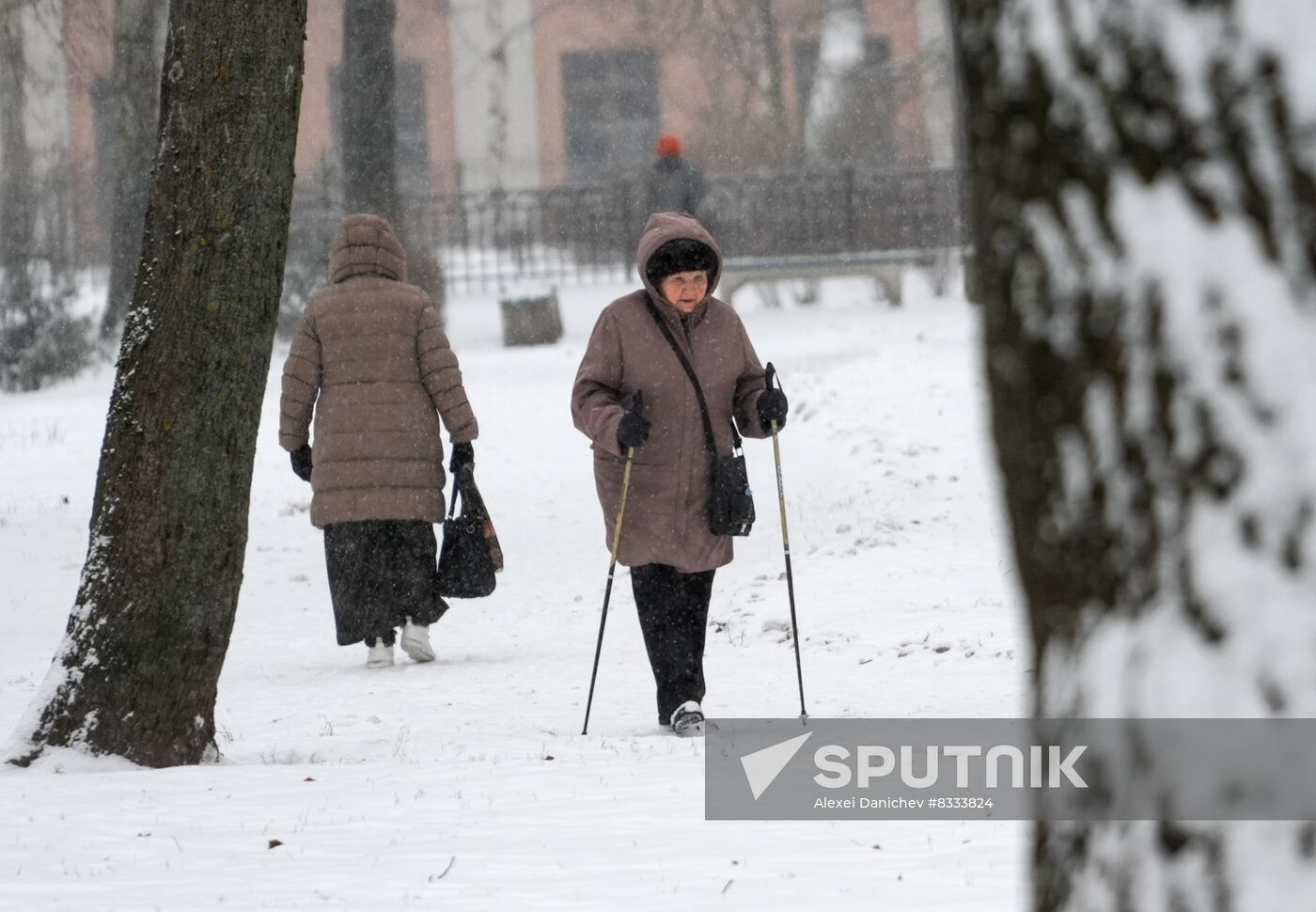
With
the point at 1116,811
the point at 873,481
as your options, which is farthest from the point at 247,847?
the point at 873,481

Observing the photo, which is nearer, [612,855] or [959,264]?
[612,855]

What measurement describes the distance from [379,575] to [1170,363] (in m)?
6.91

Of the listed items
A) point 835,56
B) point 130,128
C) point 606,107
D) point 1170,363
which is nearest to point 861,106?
point 835,56

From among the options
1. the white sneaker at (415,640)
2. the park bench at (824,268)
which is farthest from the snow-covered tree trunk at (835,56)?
the white sneaker at (415,640)

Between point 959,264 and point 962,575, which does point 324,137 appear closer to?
point 959,264

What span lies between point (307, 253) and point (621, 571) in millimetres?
13274

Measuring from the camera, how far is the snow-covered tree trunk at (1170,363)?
5.41ft

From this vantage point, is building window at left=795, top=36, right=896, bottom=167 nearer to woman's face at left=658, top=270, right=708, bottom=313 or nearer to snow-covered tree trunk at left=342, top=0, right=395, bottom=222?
snow-covered tree trunk at left=342, top=0, right=395, bottom=222

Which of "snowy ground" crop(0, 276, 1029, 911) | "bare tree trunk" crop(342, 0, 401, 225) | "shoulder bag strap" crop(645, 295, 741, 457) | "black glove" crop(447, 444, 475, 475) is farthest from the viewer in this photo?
"bare tree trunk" crop(342, 0, 401, 225)

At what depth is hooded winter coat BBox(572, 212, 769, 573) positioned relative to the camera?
20.5ft

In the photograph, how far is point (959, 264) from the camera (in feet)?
82.9

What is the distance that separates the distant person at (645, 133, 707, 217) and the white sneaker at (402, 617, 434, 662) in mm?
11053

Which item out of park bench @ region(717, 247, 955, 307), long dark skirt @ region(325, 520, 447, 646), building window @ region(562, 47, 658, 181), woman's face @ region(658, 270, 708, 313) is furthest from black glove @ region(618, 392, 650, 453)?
building window @ region(562, 47, 658, 181)

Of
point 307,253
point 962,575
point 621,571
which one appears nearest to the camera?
point 962,575
